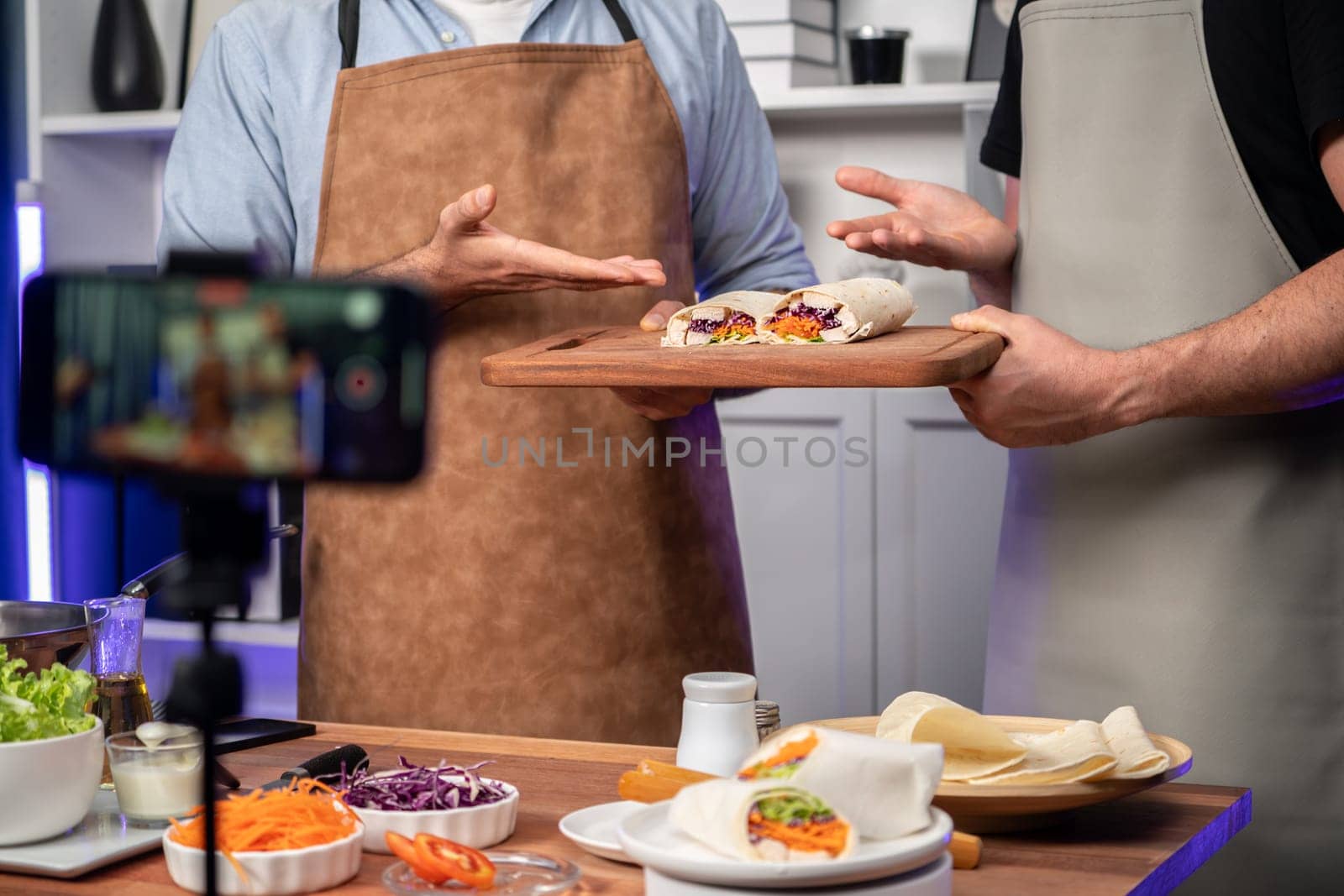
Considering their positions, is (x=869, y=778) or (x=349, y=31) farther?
(x=349, y=31)

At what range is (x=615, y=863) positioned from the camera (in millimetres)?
929

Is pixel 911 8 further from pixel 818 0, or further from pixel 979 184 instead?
pixel 979 184

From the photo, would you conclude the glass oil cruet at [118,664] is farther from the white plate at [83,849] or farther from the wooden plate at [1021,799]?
the wooden plate at [1021,799]

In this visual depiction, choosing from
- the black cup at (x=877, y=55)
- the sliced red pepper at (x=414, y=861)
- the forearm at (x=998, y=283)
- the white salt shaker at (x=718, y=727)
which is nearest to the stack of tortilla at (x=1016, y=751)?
the white salt shaker at (x=718, y=727)

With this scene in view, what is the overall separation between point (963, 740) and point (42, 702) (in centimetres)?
64

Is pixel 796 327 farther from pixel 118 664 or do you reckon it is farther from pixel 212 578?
pixel 212 578

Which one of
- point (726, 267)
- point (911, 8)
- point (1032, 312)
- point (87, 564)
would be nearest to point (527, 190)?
point (726, 267)

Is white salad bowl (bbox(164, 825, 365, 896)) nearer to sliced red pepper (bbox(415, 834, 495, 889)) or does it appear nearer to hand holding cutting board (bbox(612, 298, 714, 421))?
sliced red pepper (bbox(415, 834, 495, 889))

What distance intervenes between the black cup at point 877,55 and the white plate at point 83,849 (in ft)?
6.17

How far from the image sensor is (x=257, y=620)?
267cm

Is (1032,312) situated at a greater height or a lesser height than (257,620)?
greater

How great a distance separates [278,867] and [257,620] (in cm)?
190

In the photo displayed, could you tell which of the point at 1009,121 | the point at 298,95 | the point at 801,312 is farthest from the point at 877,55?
the point at 298,95

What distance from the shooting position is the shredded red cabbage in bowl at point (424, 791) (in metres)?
0.95
